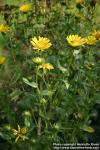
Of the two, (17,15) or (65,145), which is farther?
(17,15)

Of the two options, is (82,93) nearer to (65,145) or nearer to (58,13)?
(65,145)

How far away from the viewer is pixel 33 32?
2.74 meters

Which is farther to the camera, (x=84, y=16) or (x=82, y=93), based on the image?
(x=84, y=16)

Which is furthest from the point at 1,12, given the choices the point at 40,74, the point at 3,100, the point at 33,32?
the point at 40,74

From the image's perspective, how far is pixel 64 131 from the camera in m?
2.35

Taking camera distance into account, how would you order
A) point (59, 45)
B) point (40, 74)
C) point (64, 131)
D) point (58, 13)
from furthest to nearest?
point (58, 13), point (59, 45), point (64, 131), point (40, 74)

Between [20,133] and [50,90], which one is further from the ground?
[50,90]

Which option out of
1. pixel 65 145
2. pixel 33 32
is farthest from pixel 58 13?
pixel 65 145

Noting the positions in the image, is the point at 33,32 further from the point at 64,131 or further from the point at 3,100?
the point at 64,131

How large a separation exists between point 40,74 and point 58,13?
1.04 m

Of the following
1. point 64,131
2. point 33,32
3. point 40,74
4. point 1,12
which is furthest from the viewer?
point 1,12

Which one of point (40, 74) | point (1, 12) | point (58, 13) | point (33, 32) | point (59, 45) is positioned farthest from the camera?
point (1, 12)

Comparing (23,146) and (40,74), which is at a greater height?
(40,74)

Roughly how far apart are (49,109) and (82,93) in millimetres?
192
